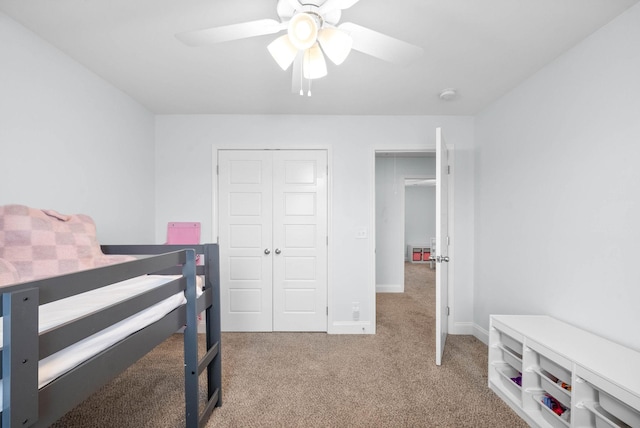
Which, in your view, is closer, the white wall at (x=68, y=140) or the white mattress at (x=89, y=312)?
the white mattress at (x=89, y=312)

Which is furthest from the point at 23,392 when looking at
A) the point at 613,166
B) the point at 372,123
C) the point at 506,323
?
the point at 372,123

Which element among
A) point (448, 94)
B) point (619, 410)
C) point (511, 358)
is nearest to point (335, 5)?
point (448, 94)

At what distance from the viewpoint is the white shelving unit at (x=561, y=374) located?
1.30 meters

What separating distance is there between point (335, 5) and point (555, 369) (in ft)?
7.10

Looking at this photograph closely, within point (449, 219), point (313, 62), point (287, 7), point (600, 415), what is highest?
point (287, 7)

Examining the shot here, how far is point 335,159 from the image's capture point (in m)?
3.16

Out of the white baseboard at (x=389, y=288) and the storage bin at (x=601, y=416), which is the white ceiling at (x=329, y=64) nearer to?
the storage bin at (x=601, y=416)

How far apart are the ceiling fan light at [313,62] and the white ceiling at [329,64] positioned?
36 centimetres

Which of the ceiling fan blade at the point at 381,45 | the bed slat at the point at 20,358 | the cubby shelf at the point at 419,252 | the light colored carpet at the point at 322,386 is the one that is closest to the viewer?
the bed slat at the point at 20,358

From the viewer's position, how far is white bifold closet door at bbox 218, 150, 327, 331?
3172mm

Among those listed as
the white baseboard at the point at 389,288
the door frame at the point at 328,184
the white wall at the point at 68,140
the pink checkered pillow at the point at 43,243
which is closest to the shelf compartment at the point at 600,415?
the door frame at the point at 328,184

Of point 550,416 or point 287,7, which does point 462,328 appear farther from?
point 287,7

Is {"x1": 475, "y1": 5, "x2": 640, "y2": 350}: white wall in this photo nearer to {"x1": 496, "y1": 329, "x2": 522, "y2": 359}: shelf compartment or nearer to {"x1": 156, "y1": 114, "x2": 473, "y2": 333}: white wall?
{"x1": 496, "y1": 329, "x2": 522, "y2": 359}: shelf compartment

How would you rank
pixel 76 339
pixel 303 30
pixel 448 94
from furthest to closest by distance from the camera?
pixel 448 94 → pixel 303 30 → pixel 76 339
